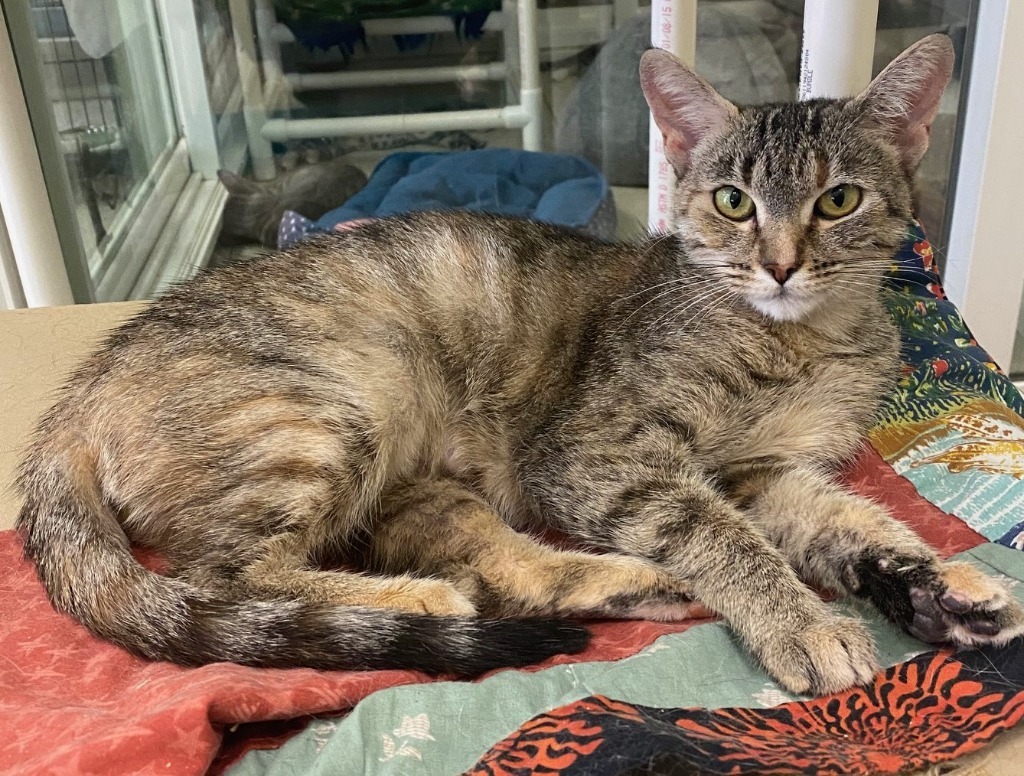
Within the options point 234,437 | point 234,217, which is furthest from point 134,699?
point 234,217

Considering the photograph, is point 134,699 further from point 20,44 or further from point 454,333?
point 20,44

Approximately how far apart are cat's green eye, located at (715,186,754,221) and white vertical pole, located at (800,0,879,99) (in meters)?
0.66

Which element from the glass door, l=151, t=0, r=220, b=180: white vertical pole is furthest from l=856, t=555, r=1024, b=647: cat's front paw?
l=151, t=0, r=220, b=180: white vertical pole

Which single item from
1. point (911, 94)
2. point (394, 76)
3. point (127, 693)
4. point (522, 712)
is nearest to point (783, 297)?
point (911, 94)

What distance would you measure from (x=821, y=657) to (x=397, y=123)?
3058 mm

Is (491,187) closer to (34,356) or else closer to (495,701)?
(34,356)

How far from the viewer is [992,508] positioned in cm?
150

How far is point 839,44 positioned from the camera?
206 centimetres

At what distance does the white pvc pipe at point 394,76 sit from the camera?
361 centimetres

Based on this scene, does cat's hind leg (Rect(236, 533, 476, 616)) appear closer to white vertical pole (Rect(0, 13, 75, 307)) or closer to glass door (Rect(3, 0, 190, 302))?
white vertical pole (Rect(0, 13, 75, 307))

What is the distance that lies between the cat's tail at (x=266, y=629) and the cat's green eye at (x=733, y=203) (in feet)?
2.52

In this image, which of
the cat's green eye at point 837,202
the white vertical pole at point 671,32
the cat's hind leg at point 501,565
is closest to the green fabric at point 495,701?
the cat's hind leg at point 501,565

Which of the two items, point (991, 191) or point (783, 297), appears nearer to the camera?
point (783, 297)

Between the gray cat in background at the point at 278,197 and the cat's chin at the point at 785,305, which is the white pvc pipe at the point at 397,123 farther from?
the cat's chin at the point at 785,305
